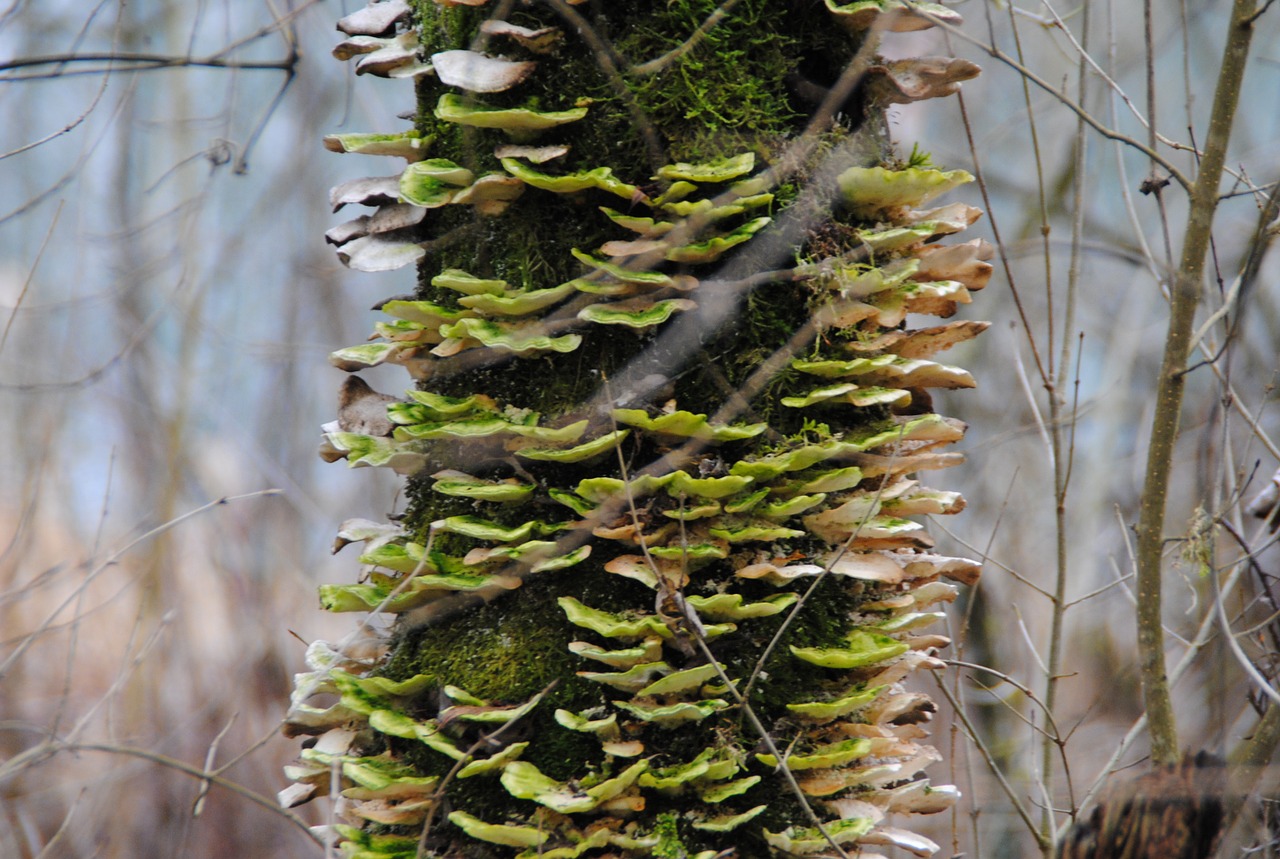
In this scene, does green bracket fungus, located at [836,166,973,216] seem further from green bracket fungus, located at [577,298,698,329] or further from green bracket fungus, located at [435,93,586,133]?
green bracket fungus, located at [435,93,586,133]

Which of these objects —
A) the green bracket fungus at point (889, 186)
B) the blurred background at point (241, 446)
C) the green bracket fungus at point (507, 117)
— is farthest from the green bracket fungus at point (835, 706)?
the blurred background at point (241, 446)

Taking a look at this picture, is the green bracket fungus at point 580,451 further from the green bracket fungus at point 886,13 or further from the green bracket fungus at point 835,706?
the green bracket fungus at point 886,13

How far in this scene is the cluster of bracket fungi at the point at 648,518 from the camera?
1.53 meters

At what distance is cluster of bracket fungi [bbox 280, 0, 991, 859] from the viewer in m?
1.53

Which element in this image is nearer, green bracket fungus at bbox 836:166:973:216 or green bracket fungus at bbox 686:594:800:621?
green bracket fungus at bbox 686:594:800:621

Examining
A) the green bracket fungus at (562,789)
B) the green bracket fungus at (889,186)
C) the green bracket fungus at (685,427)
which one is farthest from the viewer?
the green bracket fungus at (889,186)

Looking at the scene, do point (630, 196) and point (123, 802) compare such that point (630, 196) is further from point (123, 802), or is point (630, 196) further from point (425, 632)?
point (123, 802)

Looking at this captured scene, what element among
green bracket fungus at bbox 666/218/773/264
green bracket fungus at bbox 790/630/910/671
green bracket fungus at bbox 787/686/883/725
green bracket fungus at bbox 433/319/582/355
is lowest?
green bracket fungus at bbox 787/686/883/725

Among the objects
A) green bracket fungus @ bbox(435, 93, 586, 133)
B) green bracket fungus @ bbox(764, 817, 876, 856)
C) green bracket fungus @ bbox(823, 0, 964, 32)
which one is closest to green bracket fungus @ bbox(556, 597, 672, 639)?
green bracket fungus @ bbox(764, 817, 876, 856)

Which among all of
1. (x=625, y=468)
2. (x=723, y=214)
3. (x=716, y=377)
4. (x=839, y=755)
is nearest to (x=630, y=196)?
(x=723, y=214)

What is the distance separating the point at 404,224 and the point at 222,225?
4.64 m

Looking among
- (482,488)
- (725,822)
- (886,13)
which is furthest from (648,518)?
(886,13)

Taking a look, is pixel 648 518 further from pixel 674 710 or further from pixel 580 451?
pixel 674 710

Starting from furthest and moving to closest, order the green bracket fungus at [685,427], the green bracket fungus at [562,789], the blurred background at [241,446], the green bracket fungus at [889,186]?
1. the blurred background at [241,446]
2. the green bracket fungus at [889,186]
3. the green bracket fungus at [685,427]
4. the green bracket fungus at [562,789]
